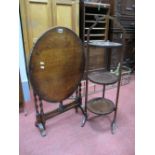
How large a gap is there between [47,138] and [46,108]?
0.60 m

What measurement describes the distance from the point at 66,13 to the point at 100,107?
159cm

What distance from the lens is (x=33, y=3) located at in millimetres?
2275

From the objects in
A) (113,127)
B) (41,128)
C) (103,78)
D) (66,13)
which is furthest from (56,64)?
(66,13)

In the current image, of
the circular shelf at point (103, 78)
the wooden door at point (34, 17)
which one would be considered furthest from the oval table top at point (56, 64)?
the wooden door at point (34, 17)

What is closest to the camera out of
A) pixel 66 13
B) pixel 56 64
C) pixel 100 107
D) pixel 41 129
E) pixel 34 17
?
pixel 56 64

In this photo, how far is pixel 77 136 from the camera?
5.86 ft

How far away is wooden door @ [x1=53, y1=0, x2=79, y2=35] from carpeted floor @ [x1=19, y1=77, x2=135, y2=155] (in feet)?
4.62

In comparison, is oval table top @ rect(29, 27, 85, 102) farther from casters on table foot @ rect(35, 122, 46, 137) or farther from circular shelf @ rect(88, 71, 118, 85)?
casters on table foot @ rect(35, 122, 46, 137)

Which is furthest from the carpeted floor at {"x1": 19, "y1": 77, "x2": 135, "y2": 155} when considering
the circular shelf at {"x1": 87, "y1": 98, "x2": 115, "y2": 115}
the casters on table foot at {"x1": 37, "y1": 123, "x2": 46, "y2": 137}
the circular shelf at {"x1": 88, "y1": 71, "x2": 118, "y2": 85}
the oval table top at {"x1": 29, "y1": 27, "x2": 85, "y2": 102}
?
the circular shelf at {"x1": 88, "y1": 71, "x2": 118, "y2": 85}

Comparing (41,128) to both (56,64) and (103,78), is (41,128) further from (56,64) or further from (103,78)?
(103,78)

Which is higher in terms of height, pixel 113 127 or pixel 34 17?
pixel 34 17
